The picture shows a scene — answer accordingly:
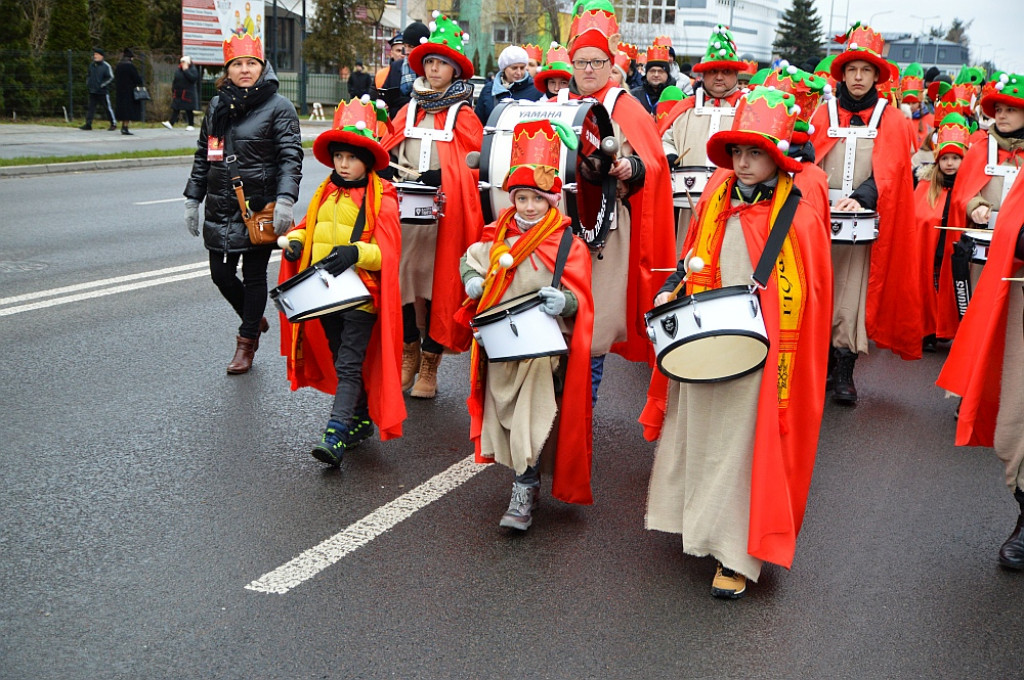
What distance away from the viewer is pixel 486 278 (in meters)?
5.05

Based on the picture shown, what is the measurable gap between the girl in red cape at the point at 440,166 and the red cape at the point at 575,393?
171 cm

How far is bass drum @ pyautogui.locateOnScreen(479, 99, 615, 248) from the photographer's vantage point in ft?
16.5

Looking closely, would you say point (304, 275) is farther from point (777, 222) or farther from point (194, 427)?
point (777, 222)

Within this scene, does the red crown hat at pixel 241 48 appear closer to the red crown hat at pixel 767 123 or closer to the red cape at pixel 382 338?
the red cape at pixel 382 338

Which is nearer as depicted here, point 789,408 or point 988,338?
point 789,408

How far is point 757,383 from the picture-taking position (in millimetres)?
4352

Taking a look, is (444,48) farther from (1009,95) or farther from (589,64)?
(1009,95)

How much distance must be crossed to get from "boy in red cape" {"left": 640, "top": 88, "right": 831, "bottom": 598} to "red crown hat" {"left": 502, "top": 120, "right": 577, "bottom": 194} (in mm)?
697

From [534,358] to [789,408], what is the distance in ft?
3.54

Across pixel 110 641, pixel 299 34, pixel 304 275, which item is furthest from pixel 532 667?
pixel 299 34

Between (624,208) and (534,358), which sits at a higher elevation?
(624,208)

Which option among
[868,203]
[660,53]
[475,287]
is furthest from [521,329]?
[660,53]

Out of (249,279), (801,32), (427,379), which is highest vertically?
(801,32)

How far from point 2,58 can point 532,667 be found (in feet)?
83.0
